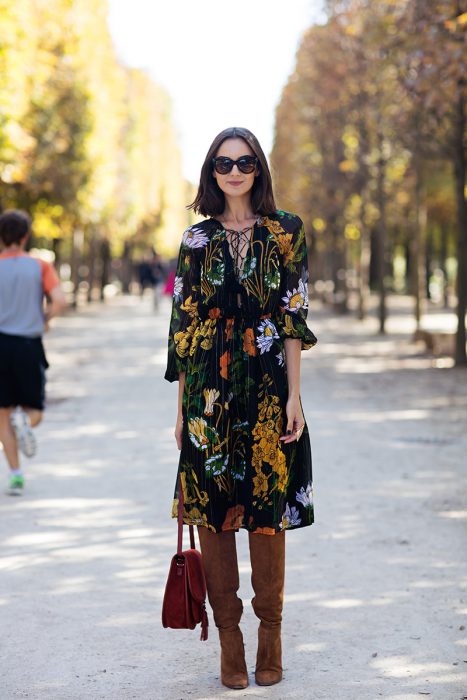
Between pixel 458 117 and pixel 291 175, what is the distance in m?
31.4

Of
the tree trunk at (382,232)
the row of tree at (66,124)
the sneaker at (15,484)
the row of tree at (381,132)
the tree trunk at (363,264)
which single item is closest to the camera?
the sneaker at (15,484)

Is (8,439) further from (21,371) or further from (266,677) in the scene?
(266,677)

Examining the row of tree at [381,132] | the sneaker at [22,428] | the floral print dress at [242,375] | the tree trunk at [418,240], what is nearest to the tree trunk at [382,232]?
the row of tree at [381,132]

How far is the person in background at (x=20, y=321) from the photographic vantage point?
8.66m

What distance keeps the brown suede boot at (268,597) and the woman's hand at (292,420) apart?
1.16ft

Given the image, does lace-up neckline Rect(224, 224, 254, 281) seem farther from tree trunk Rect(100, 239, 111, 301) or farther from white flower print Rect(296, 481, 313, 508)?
tree trunk Rect(100, 239, 111, 301)

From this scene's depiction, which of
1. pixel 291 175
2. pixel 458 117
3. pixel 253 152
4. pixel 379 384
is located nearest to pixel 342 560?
pixel 253 152

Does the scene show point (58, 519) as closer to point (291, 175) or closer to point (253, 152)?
point (253, 152)

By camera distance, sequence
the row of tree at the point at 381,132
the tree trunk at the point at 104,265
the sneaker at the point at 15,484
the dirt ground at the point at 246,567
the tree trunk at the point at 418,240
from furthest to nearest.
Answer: the tree trunk at the point at 104,265, the tree trunk at the point at 418,240, the row of tree at the point at 381,132, the sneaker at the point at 15,484, the dirt ground at the point at 246,567

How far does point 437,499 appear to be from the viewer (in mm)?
8766

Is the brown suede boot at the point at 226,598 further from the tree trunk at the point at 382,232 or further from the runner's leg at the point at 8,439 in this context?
the tree trunk at the point at 382,232

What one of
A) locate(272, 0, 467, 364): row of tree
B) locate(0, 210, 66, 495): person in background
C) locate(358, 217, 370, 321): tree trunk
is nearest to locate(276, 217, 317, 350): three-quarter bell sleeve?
locate(272, 0, 467, 364): row of tree

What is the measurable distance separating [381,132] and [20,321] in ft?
68.9

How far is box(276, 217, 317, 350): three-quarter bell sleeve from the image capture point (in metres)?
4.69
